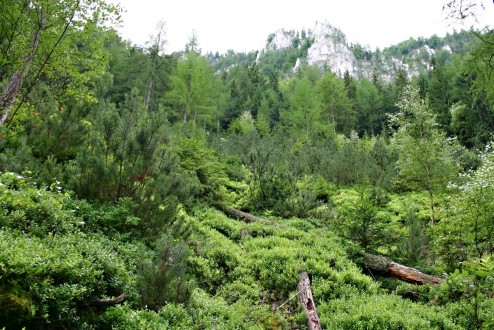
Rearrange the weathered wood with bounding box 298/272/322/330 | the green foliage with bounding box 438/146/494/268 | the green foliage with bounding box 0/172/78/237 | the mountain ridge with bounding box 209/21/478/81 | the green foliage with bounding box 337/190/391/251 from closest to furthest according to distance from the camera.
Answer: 1. the green foliage with bounding box 0/172/78/237
2. the weathered wood with bounding box 298/272/322/330
3. the green foliage with bounding box 438/146/494/268
4. the green foliage with bounding box 337/190/391/251
5. the mountain ridge with bounding box 209/21/478/81

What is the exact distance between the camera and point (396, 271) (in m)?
8.28

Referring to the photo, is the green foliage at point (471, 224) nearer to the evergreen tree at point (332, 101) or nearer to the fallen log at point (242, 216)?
the fallen log at point (242, 216)

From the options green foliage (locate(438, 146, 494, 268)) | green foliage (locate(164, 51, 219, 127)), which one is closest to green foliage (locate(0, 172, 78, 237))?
green foliage (locate(438, 146, 494, 268))

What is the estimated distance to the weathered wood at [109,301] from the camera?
4.03 meters

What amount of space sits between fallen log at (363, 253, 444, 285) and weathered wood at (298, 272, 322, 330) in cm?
225

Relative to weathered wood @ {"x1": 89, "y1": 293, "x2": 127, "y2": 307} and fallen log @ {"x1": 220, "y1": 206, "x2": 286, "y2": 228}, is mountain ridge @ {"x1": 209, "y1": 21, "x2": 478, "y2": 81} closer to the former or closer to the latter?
fallen log @ {"x1": 220, "y1": 206, "x2": 286, "y2": 228}

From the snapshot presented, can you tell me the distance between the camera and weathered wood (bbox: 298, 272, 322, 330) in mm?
6027

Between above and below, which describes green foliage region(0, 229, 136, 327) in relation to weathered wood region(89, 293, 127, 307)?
above

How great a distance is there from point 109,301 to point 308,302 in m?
4.19

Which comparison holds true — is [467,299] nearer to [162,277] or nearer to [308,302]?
[308,302]

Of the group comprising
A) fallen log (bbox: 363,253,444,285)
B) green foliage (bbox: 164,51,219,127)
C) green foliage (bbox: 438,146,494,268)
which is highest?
green foliage (bbox: 164,51,219,127)

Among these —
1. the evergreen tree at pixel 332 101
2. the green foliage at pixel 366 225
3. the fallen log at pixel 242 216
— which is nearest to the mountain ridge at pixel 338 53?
the evergreen tree at pixel 332 101

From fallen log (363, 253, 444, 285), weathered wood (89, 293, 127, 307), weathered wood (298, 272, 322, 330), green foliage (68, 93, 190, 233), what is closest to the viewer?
weathered wood (89, 293, 127, 307)

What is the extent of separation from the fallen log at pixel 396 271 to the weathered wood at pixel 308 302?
2253 millimetres
